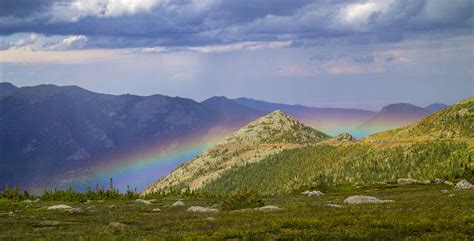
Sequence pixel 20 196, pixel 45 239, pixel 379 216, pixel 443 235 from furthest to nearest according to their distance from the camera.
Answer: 1. pixel 20 196
2. pixel 379 216
3. pixel 45 239
4. pixel 443 235

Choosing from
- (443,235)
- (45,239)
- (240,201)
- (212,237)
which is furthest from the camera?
(240,201)

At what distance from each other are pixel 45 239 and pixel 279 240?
15.8 metres

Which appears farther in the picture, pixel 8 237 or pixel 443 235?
pixel 8 237

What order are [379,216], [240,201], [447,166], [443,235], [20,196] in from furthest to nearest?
1. [447,166]
2. [20,196]
3. [240,201]
4. [379,216]
5. [443,235]

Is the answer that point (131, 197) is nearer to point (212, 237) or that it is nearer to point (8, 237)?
point (8, 237)

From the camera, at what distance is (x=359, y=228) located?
28.9 m

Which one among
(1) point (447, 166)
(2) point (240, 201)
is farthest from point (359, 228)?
(1) point (447, 166)

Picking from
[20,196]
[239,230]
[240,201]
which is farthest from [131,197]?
[239,230]

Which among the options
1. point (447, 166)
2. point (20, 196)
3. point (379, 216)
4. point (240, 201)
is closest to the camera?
point (379, 216)

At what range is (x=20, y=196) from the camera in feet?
443

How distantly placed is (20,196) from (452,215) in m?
128

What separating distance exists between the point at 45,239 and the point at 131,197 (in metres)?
112

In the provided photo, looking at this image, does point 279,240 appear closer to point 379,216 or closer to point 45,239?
point 379,216

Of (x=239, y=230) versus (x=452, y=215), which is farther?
(x=452, y=215)
